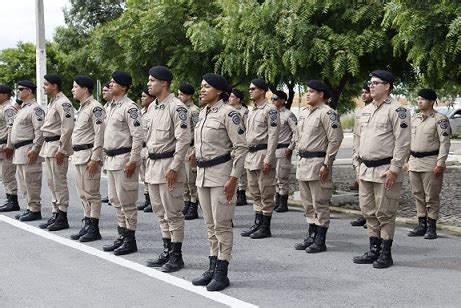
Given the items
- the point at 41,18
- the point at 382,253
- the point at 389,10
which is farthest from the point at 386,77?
the point at 41,18

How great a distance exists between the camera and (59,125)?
8.68m

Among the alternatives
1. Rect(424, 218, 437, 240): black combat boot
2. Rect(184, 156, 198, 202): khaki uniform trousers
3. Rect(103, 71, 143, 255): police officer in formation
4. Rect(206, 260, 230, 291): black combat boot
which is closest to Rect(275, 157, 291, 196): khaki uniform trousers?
Rect(184, 156, 198, 202): khaki uniform trousers

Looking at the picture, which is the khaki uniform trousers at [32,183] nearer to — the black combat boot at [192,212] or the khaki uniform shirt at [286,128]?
the black combat boot at [192,212]

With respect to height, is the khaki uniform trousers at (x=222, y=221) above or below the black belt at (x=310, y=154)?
below

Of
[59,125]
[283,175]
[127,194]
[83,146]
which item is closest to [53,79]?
[59,125]

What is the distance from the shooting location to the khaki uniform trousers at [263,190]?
27.2ft

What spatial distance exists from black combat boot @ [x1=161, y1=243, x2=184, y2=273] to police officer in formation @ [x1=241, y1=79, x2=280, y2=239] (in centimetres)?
179

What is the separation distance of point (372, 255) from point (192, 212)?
364 centimetres

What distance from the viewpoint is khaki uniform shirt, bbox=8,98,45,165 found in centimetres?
926

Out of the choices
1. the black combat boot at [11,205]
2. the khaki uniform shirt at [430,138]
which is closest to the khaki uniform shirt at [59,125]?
the black combat boot at [11,205]

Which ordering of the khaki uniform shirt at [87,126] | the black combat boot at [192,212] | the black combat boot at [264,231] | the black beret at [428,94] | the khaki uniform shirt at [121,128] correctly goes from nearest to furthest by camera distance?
1. the khaki uniform shirt at [121,128]
2. the khaki uniform shirt at [87,126]
3. the black beret at [428,94]
4. the black combat boot at [264,231]
5. the black combat boot at [192,212]

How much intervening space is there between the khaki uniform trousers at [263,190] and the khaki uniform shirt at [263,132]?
0.42 ft

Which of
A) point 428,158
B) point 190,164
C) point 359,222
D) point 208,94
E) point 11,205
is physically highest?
point 208,94

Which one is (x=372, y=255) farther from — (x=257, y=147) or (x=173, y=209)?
(x=257, y=147)
